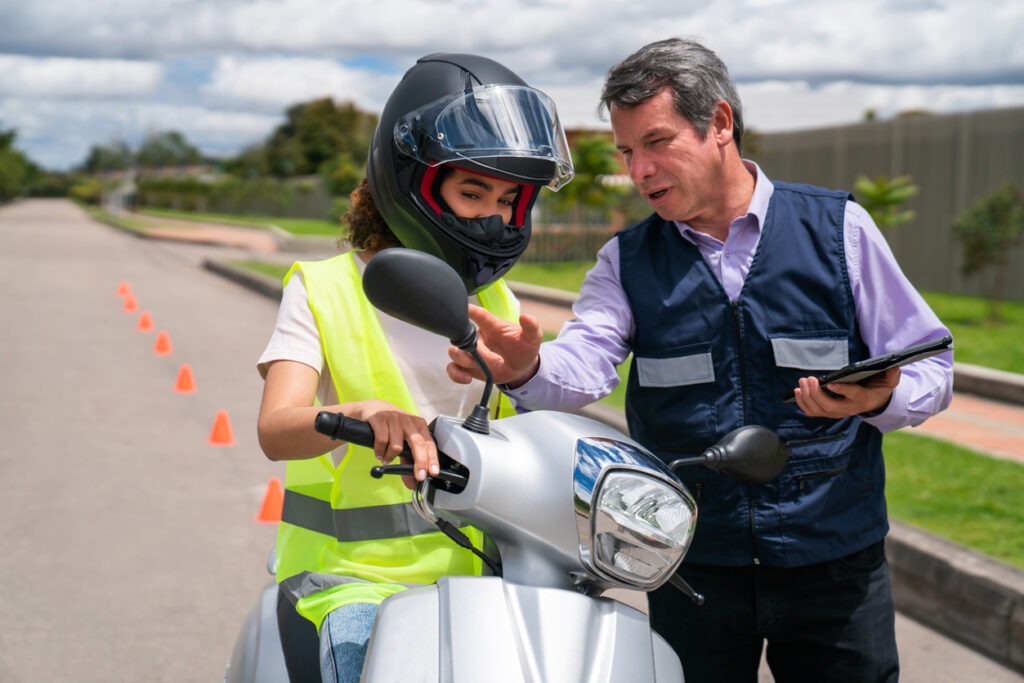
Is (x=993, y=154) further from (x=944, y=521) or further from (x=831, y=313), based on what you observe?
(x=831, y=313)

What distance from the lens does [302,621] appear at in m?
2.09

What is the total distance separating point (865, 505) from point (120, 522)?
4.42m

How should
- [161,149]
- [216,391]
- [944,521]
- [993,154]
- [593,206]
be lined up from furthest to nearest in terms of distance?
[161,149] → [593,206] → [993,154] → [216,391] → [944,521]

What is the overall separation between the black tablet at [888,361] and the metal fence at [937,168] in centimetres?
1415

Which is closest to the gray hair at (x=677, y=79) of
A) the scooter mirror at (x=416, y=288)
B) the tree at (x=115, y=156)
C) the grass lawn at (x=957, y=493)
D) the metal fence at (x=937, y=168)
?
the scooter mirror at (x=416, y=288)

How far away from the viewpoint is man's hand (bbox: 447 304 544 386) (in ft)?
6.56

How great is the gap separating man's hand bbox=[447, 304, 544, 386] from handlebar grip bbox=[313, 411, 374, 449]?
23 cm

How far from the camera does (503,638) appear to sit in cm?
160

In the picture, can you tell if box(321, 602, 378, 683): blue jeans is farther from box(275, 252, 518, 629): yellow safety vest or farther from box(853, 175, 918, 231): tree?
box(853, 175, 918, 231): tree

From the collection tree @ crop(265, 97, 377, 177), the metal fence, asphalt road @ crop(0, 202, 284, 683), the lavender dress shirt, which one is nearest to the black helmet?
the lavender dress shirt

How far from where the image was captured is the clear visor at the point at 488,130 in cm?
202

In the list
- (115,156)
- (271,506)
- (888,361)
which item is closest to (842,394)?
(888,361)

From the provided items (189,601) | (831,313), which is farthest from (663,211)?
(189,601)

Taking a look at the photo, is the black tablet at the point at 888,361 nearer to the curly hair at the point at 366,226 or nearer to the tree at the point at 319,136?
the curly hair at the point at 366,226
